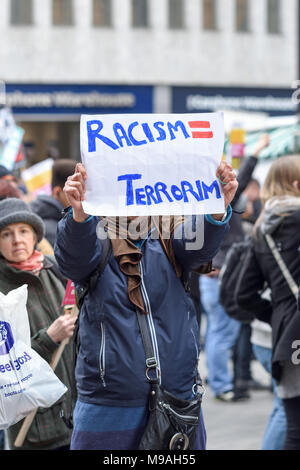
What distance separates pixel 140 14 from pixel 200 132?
2697 cm

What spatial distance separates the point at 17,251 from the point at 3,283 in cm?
18

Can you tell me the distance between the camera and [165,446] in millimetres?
3631

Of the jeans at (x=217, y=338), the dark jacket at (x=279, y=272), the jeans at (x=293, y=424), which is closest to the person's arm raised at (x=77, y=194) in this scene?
the dark jacket at (x=279, y=272)

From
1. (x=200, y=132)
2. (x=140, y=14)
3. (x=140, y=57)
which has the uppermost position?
(x=200, y=132)

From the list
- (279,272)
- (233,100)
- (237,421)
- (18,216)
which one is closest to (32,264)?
(18,216)

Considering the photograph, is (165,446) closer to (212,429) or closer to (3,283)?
(3,283)

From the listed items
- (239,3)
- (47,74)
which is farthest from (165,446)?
(239,3)

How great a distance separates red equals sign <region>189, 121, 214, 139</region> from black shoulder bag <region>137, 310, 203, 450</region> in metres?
0.73

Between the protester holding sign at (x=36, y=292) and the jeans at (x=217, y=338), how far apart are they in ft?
12.0

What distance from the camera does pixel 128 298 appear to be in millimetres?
3715

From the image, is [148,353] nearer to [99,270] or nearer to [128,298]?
[128,298]

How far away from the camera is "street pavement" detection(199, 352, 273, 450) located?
265 inches

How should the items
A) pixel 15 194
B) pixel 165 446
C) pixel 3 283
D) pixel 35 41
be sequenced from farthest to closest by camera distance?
pixel 35 41
pixel 15 194
pixel 3 283
pixel 165 446
